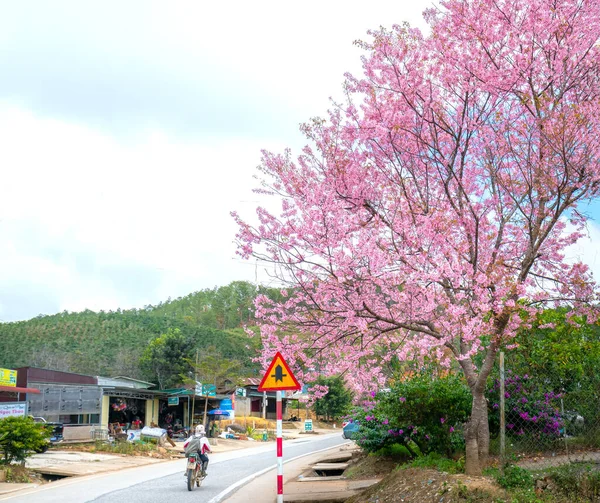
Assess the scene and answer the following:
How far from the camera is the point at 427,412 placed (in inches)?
452

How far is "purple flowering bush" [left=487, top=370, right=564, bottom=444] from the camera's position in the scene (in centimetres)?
1073

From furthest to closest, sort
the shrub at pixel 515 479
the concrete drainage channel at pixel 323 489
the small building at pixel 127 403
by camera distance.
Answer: the small building at pixel 127 403 → the concrete drainage channel at pixel 323 489 → the shrub at pixel 515 479

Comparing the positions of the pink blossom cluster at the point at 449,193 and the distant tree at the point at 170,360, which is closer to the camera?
the pink blossom cluster at the point at 449,193

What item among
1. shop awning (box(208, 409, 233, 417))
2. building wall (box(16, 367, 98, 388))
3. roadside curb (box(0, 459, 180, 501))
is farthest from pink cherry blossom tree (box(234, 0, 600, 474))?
shop awning (box(208, 409, 233, 417))

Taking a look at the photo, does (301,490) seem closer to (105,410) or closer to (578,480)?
(578,480)

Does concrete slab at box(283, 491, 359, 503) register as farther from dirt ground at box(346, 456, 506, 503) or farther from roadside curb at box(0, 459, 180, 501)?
roadside curb at box(0, 459, 180, 501)

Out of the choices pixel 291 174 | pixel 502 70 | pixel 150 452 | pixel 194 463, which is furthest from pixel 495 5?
pixel 150 452

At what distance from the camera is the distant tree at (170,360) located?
6003 centimetres

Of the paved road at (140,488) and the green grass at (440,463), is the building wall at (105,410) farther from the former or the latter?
the green grass at (440,463)

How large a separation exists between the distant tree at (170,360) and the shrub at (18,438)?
42.8m

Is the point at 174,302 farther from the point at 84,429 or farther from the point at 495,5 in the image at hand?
the point at 495,5

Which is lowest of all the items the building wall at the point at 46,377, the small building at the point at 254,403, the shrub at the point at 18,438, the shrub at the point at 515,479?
the small building at the point at 254,403

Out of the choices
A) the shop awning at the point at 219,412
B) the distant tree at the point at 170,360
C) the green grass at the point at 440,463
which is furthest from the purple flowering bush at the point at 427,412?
the distant tree at the point at 170,360

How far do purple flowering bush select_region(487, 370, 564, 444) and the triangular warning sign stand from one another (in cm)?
436
